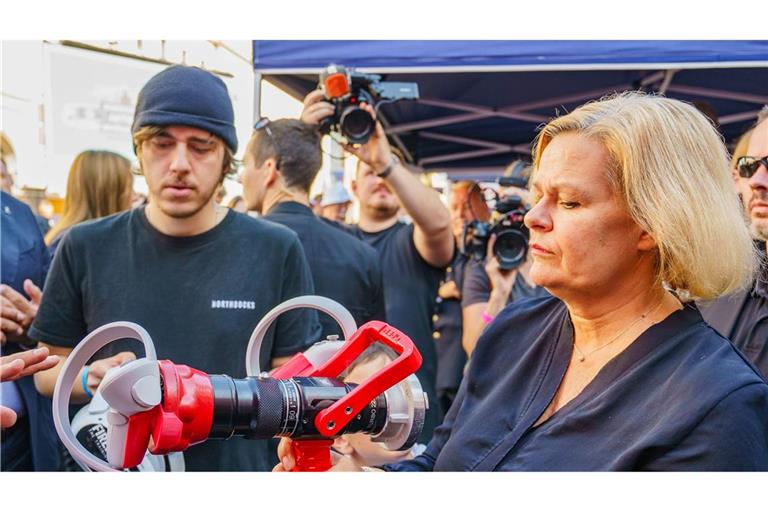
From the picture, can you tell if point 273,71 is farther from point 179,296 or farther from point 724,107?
point 724,107

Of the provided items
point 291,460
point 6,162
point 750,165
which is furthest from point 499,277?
point 291,460

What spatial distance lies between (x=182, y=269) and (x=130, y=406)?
76 centimetres

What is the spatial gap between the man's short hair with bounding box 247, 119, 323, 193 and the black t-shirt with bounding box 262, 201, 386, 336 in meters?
0.11

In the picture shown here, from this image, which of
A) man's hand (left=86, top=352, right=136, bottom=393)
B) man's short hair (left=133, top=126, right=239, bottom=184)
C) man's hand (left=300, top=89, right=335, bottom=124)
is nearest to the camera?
man's hand (left=86, top=352, right=136, bottom=393)

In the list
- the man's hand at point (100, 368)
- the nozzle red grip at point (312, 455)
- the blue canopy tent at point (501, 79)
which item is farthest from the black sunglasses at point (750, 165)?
the man's hand at point (100, 368)

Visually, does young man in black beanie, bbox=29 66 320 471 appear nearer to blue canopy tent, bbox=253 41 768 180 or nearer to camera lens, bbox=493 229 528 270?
blue canopy tent, bbox=253 41 768 180

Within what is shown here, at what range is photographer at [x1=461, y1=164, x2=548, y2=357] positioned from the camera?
317 centimetres

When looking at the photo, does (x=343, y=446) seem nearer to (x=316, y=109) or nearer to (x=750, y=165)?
(x=750, y=165)

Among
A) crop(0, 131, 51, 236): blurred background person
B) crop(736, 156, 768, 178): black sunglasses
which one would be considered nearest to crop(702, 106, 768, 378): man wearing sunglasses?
crop(736, 156, 768, 178): black sunglasses

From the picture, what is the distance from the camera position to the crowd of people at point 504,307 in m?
1.21

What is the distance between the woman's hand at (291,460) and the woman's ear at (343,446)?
0.06 meters

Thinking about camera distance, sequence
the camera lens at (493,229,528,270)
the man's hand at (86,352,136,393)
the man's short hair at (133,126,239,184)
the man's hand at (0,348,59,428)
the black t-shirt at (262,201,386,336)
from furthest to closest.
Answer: the camera lens at (493,229,528,270) → the black t-shirt at (262,201,386,336) → the man's short hair at (133,126,239,184) → the man's hand at (86,352,136,393) → the man's hand at (0,348,59,428)

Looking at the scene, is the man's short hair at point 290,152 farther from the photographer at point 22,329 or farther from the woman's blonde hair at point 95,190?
the photographer at point 22,329

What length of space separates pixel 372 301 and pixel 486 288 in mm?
873
